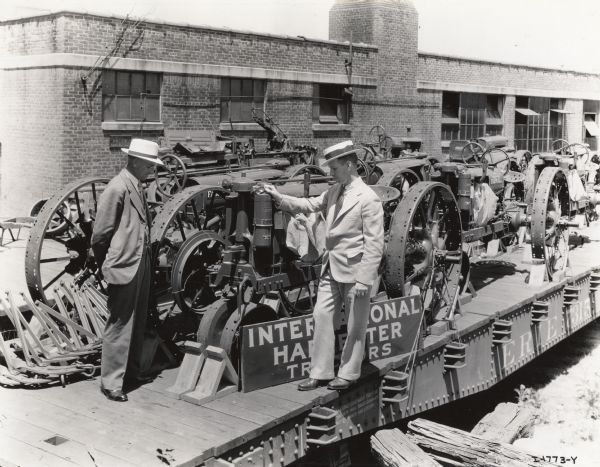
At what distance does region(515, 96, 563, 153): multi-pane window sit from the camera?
2803cm

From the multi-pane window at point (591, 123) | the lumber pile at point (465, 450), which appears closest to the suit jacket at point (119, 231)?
the lumber pile at point (465, 450)

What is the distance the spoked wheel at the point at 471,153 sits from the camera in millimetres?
9766

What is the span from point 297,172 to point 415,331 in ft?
12.8

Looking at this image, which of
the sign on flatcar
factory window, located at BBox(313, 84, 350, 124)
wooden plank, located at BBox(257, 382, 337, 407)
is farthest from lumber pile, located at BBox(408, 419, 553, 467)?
factory window, located at BBox(313, 84, 350, 124)

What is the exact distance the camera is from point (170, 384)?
540 cm

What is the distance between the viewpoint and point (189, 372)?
5.20m

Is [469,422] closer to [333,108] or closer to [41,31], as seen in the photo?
[41,31]

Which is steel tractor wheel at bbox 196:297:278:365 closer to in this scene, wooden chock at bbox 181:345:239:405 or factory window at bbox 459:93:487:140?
wooden chock at bbox 181:345:239:405

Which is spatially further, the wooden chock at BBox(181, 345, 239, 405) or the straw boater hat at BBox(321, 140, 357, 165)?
the straw boater hat at BBox(321, 140, 357, 165)

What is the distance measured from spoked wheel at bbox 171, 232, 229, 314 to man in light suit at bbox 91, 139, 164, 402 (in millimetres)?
813

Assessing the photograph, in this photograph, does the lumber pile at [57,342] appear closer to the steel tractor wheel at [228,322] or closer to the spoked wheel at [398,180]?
the steel tractor wheel at [228,322]

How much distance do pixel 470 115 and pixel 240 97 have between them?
10.8 metres

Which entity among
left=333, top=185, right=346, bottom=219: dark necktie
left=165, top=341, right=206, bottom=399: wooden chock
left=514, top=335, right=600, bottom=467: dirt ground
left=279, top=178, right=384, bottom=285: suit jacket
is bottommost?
left=514, top=335, right=600, bottom=467: dirt ground

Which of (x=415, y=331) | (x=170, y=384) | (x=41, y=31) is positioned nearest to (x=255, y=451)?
(x=170, y=384)
